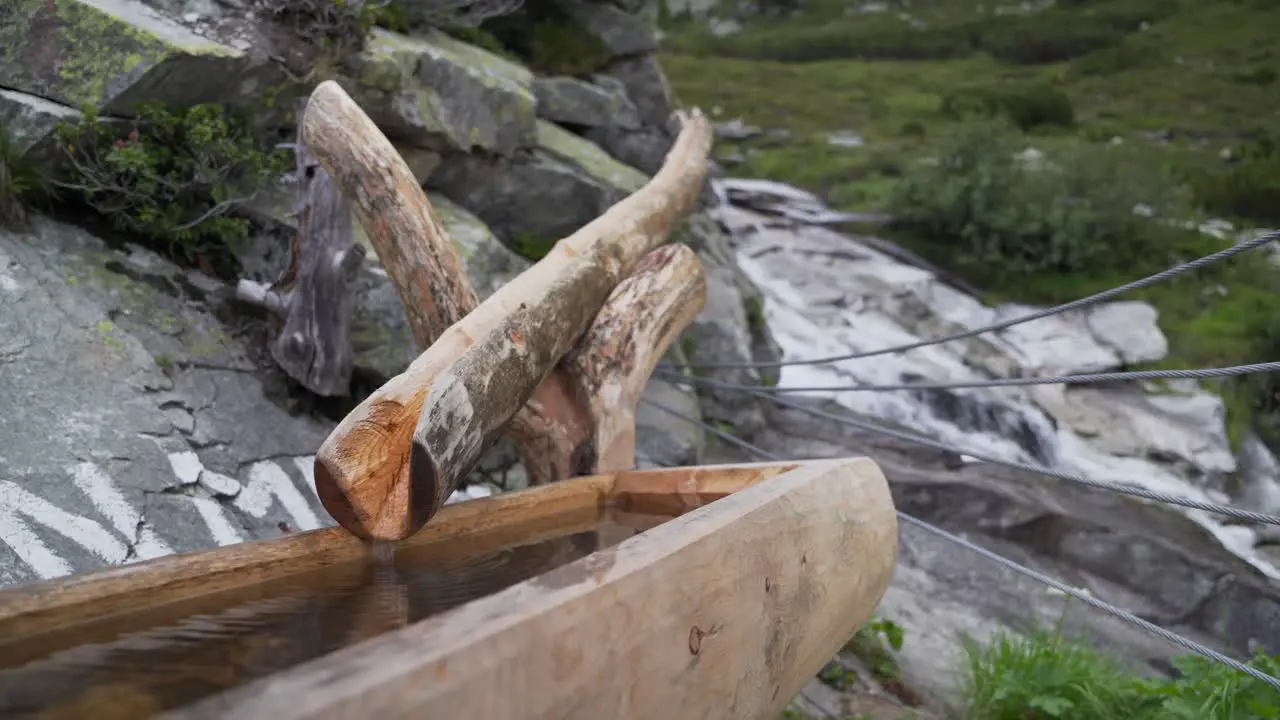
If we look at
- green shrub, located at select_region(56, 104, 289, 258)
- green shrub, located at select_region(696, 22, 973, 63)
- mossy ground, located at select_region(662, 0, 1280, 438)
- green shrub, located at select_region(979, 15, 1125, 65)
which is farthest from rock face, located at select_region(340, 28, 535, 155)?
green shrub, located at select_region(696, 22, 973, 63)

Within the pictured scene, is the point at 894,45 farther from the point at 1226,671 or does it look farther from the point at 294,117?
the point at 1226,671

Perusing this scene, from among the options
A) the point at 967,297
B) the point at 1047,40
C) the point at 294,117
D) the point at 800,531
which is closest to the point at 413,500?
the point at 800,531

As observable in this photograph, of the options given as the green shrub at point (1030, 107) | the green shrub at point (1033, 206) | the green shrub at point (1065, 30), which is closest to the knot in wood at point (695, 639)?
the green shrub at point (1033, 206)

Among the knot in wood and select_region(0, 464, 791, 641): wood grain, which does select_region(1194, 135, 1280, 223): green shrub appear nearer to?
select_region(0, 464, 791, 641): wood grain

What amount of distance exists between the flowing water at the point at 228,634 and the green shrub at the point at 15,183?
2.50 metres

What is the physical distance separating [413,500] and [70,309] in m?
2.12

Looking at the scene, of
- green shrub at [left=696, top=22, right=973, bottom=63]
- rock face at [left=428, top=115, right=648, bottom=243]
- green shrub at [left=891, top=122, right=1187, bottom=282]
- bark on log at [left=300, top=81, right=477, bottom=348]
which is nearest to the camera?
bark on log at [left=300, top=81, right=477, bottom=348]

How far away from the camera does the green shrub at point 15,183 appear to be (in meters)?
3.18

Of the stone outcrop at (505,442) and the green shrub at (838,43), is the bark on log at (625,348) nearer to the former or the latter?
the stone outcrop at (505,442)

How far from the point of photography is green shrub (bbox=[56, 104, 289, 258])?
339cm

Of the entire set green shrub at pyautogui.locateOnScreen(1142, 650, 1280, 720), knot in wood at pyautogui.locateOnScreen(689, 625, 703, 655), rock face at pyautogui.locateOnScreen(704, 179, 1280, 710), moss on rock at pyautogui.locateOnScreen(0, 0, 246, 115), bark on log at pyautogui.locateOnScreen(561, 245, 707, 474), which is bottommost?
rock face at pyautogui.locateOnScreen(704, 179, 1280, 710)

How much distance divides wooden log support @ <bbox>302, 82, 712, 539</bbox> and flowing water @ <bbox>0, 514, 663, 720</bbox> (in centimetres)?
16

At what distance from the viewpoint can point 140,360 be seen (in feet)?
10.1

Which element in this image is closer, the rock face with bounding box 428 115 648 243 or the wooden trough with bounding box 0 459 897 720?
the wooden trough with bounding box 0 459 897 720
